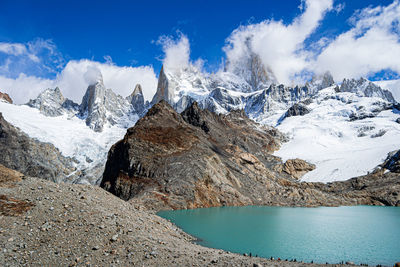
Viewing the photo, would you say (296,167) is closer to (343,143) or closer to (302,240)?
(343,143)

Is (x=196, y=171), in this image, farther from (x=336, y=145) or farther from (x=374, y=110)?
(x=374, y=110)

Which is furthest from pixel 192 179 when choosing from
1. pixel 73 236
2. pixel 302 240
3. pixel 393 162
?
pixel 393 162

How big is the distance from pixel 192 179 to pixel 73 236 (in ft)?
142

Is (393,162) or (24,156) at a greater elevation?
(393,162)

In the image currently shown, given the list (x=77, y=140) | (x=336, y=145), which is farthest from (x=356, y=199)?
(x=77, y=140)

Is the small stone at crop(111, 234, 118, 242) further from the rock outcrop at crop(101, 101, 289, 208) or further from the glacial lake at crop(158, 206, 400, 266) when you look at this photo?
the rock outcrop at crop(101, 101, 289, 208)

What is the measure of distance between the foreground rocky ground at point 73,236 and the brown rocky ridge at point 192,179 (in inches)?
1267

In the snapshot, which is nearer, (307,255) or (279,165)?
(307,255)

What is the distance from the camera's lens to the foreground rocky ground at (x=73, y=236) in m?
12.9

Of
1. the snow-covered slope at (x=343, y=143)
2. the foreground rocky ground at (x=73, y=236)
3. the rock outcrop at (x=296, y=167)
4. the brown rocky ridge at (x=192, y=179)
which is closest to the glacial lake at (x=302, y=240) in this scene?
the foreground rocky ground at (x=73, y=236)

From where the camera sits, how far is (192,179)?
188ft

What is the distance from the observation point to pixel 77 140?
178 m

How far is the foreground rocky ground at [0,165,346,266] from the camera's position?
12.9 meters

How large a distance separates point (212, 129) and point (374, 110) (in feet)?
462
